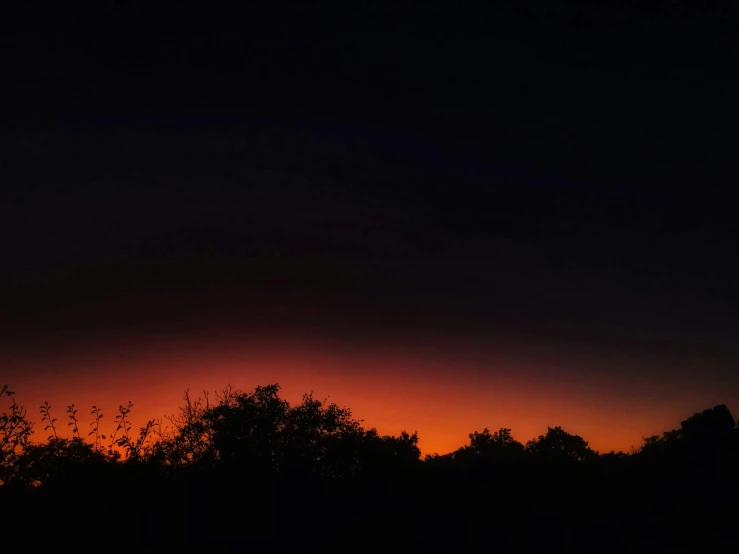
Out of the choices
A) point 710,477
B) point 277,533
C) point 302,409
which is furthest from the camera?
point 302,409

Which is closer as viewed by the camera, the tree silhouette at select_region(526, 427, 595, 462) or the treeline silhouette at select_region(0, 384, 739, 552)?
the treeline silhouette at select_region(0, 384, 739, 552)

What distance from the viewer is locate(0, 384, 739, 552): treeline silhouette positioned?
55.4ft

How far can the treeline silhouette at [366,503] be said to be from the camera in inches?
664

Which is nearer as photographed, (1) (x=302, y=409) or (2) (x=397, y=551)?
(2) (x=397, y=551)

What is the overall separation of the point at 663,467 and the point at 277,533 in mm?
18383

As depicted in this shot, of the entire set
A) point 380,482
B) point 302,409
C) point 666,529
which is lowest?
point 666,529

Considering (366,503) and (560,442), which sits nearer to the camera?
Answer: (366,503)

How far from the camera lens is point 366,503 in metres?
21.8

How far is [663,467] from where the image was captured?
2384 cm

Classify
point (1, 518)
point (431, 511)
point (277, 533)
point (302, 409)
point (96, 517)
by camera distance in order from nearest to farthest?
1. point (1, 518)
2. point (96, 517)
3. point (277, 533)
4. point (431, 511)
5. point (302, 409)

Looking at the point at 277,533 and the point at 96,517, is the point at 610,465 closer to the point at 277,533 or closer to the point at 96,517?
the point at 277,533

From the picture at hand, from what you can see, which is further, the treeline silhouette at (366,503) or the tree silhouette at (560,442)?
the tree silhouette at (560,442)

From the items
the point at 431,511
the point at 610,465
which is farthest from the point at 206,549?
the point at 610,465

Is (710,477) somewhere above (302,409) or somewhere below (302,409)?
below
